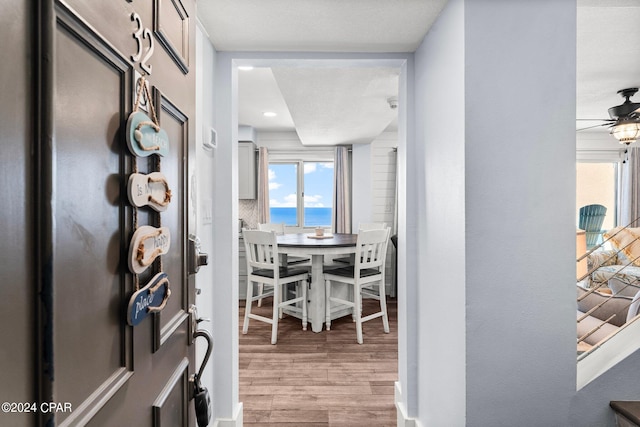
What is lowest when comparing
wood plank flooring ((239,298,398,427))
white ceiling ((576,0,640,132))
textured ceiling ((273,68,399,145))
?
wood plank flooring ((239,298,398,427))

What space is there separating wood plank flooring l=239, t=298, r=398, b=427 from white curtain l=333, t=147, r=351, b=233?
1.92 m

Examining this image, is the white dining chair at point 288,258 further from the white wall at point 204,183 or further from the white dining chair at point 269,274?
the white wall at point 204,183

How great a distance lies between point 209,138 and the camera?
66.4 inches

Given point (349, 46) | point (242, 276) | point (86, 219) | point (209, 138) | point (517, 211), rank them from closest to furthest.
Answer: point (86, 219), point (517, 211), point (209, 138), point (349, 46), point (242, 276)

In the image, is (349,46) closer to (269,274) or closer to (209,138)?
(209,138)

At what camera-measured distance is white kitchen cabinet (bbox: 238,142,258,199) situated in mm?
5172

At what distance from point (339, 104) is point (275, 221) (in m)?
2.97

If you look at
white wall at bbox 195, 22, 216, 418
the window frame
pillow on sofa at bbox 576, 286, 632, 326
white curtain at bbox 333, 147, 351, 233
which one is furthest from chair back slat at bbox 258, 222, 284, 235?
pillow on sofa at bbox 576, 286, 632, 326

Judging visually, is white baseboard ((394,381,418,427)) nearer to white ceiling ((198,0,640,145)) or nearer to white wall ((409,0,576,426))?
white wall ((409,0,576,426))

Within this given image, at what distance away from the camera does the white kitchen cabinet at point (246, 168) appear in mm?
5172

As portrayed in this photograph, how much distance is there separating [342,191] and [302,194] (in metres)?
0.72

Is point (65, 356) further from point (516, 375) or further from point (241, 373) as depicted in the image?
point (241, 373)

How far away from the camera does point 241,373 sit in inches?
106
